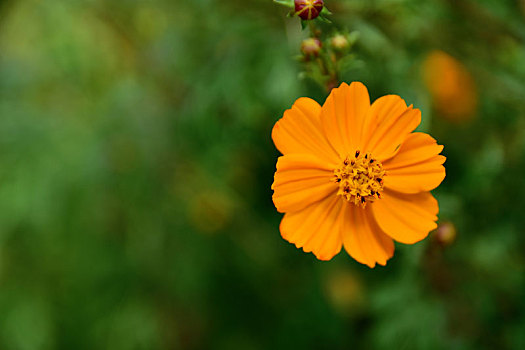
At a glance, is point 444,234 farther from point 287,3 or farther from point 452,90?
point 452,90

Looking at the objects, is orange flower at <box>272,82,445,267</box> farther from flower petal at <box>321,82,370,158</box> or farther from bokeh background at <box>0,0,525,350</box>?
bokeh background at <box>0,0,525,350</box>

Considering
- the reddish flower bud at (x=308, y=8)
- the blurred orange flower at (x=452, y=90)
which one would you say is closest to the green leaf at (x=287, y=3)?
the reddish flower bud at (x=308, y=8)

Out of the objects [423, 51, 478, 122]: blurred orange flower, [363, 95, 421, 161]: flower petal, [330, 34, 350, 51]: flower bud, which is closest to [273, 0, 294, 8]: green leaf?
[330, 34, 350, 51]: flower bud

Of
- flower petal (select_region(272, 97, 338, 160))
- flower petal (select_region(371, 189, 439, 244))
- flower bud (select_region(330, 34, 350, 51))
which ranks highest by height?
flower bud (select_region(330, 34, 350, 51))

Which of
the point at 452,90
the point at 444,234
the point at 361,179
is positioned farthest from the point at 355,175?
the point at 452,90

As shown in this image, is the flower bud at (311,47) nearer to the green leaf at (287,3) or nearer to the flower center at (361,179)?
the green leaf at (287,3)

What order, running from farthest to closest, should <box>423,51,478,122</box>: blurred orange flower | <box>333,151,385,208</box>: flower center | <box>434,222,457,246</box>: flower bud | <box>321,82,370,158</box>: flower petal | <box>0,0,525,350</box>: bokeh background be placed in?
<box>423,51,478,122</box>: blurred orange flower → <box>0,0,525,350</box>: bokeh background → <box>434,222,457,246</box>: flower bud → <box>333,151,385,208</box>: flower center → <box>321,82,370,158</box>: flower petal

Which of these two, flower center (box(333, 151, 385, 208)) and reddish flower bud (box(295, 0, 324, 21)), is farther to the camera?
flower center (box(333, 151, 385, 208))
